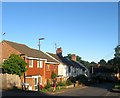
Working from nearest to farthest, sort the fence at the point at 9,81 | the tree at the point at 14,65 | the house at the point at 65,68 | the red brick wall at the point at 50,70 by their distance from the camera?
the fence at the point at 9,81, the tree at the point at 14,65, the red brick wall at the point at 50,70, the house at the point at 65,68

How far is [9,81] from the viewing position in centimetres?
3825

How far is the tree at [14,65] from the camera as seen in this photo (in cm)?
4162

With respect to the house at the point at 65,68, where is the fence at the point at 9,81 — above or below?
below

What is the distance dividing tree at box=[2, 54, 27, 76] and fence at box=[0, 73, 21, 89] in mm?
1294

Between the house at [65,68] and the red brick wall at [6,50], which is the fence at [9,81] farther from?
the house at [65,68]

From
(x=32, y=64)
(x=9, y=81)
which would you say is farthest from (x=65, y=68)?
(x=9, y=81)

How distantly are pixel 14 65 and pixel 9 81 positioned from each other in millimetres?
3816

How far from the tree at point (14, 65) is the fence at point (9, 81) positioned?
1294 millimetres

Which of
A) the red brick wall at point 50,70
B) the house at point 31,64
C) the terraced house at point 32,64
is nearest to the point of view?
the house at point 31,64

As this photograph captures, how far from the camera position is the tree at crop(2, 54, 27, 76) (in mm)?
41625

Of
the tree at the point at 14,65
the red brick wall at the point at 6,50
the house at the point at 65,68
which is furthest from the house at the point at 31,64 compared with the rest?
the house at the point at 65,68

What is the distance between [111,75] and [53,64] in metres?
51.9

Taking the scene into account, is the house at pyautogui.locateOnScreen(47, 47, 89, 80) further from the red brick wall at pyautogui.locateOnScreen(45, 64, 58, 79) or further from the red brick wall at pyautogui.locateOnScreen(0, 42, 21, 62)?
the red brick wall at pyautogui.locateOnScreen(0, 42, 21, 62)

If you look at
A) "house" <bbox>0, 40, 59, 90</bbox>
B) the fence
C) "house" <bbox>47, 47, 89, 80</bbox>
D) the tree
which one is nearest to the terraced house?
"house" <bbox>0, 40, 59, 90</bbox>
